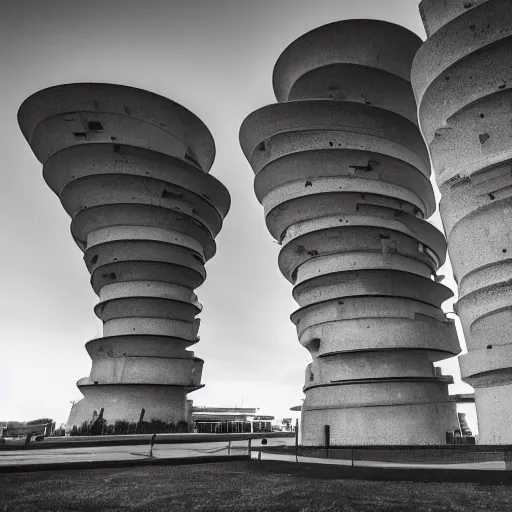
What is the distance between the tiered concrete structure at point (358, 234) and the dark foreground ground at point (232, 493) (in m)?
12.6

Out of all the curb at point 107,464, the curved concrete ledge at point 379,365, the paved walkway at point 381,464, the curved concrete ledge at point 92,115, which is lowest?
the curb at point 107,464

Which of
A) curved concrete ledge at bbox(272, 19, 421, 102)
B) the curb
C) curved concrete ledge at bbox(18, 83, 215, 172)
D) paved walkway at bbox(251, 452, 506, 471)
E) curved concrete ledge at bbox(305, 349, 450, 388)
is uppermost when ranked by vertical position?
curved concrete ledge at bbox(272, 19, 421, 102)

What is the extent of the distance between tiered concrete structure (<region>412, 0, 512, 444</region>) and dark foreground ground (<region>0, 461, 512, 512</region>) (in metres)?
8.69

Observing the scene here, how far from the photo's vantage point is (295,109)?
77.2 feet

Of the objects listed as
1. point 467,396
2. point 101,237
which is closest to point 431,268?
point 467,396

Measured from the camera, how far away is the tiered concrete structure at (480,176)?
15703mm

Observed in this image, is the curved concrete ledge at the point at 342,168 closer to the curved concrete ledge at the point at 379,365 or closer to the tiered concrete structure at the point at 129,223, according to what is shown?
the tiered concrete structure at the point at 129,223

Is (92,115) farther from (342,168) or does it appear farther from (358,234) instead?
(358,234)

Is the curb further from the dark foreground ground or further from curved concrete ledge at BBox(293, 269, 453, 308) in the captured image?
curved concrete ledge at BBox(293, 269, 453, 308)

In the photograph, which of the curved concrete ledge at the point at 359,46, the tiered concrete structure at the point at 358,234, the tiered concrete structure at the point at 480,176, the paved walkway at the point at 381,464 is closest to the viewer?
the paved walkway at the point at 381,464

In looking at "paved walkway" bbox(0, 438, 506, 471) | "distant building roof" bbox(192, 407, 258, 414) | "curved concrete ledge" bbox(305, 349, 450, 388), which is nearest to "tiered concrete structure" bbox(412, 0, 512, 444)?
"paved walkway" bbox(0, 438, 506, 471)

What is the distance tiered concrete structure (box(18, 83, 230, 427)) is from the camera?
26.3 meters

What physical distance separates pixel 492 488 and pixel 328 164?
1758 centimetres

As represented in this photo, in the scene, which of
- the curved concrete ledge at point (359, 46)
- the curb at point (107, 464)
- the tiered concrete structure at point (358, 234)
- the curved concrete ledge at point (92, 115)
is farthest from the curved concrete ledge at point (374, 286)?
the curved concrete ledge at point (92, 115)
